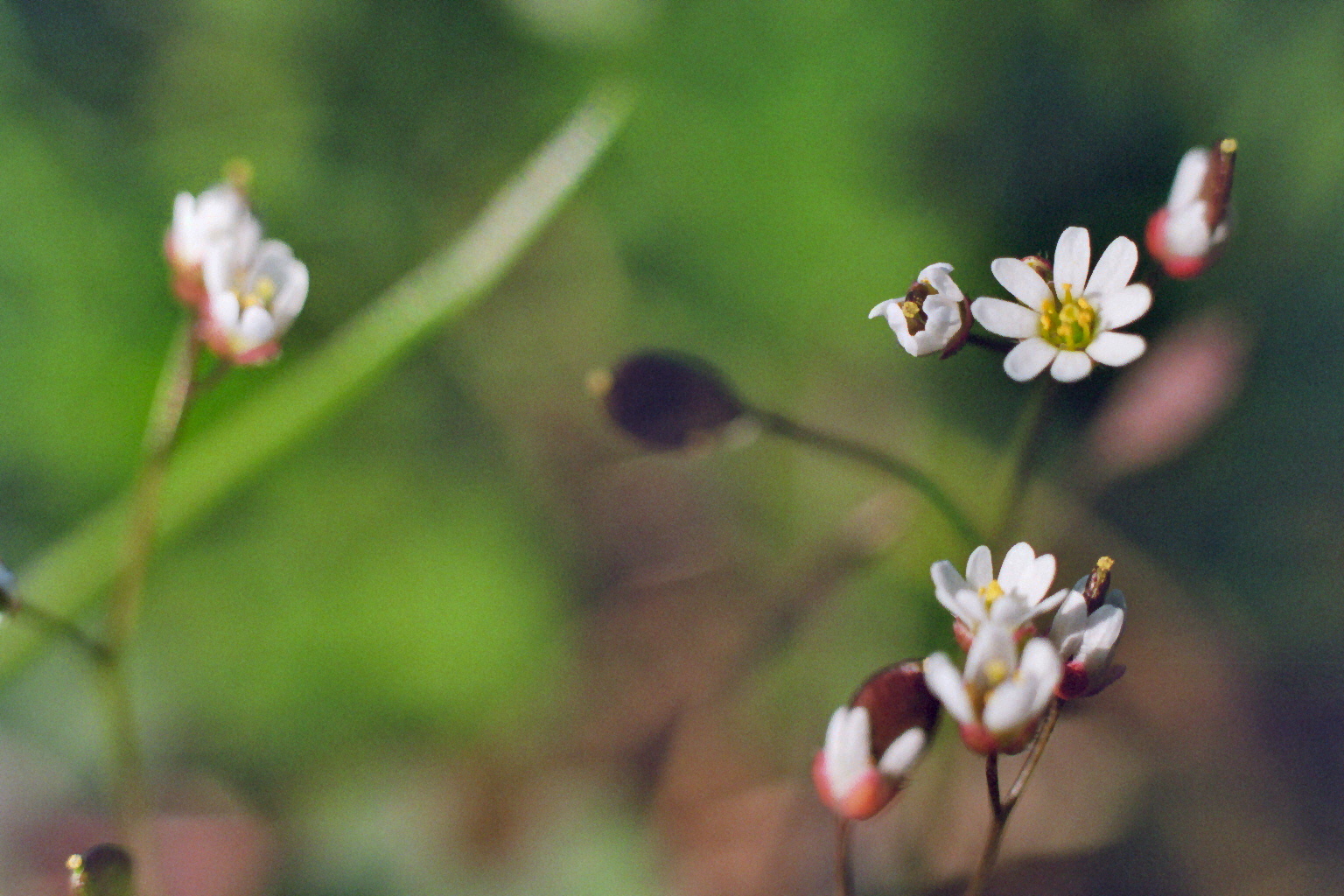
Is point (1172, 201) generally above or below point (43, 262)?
Result: below

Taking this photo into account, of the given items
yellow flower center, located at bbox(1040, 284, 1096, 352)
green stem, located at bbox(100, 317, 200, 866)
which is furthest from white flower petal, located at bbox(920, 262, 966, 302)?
green stem, located at bbox(100, 317, 200, 866)

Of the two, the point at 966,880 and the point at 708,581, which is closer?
the point at 966,880

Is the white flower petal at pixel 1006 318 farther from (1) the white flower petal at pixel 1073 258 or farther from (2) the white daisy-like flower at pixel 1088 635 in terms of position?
(2) the white daisy-like flower at pixel 1088 635

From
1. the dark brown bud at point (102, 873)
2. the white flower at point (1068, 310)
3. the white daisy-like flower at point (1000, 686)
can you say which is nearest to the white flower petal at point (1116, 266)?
the white flower at point (1068, 310)

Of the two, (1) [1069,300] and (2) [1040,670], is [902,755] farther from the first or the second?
(1) [1069,300]

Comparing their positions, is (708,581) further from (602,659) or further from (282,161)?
(282,161)

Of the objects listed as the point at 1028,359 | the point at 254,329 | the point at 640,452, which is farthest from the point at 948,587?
the point at 640,452

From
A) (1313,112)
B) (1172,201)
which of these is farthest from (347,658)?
(1313,112)

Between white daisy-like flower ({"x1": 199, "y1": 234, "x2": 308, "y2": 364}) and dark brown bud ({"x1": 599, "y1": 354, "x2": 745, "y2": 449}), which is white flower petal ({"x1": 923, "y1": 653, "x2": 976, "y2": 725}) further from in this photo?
white daisy-like flower ({"x1": 199, "y1": 234, "x2": 308, "y2": 364})
